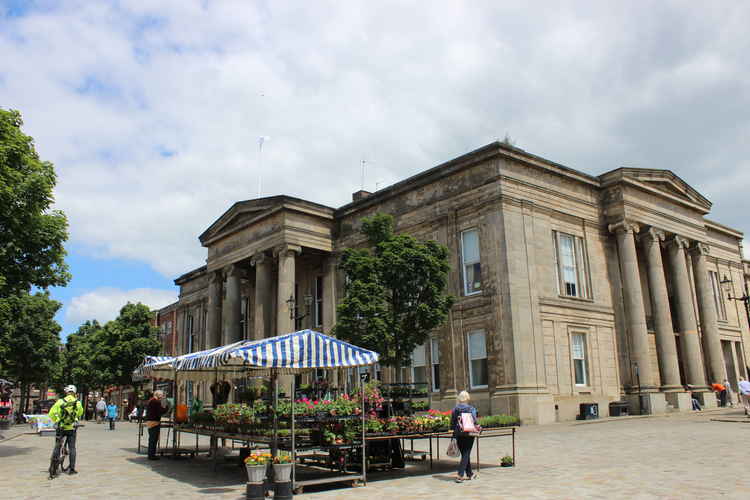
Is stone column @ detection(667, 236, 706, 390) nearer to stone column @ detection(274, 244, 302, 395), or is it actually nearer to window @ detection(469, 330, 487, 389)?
window @ detection(469, 330, 487, 389)

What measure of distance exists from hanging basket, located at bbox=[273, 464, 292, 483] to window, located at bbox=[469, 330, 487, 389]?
60.4ft

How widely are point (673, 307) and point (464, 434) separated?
28.8 metres

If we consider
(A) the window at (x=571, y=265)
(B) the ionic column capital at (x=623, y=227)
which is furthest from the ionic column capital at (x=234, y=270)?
(B) the ionic column capital at (x=623, y=227)

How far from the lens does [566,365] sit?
93.7 ft

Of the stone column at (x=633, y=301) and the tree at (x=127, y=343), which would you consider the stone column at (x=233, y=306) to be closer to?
the tree at (x=127, y=343)

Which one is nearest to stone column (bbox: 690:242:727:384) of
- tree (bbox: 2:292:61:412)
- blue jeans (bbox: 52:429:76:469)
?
blue jeans (bbox: 52:429:76:469)

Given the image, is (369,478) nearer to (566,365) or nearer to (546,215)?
(566,365)

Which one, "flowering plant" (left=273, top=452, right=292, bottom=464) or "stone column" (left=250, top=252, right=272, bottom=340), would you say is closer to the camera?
"flowering plant" (left=273, top=452, right=292, bottom=464)

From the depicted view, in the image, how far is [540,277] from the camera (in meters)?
28.9

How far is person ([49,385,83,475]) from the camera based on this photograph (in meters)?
14.0

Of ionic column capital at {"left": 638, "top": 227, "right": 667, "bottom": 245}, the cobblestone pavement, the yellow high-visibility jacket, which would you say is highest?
ionic column capital at {"left": 638, "top": 227, "right": 667, "bottom": 245}

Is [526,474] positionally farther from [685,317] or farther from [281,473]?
[685,317]

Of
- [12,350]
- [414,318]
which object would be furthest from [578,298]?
[12,350]

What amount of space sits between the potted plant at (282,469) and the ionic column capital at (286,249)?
25.3 m
